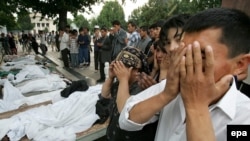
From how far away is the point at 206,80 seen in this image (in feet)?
2.36

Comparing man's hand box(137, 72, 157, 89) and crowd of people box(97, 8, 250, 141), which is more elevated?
crowd of people box(97, 8, 250, 141)

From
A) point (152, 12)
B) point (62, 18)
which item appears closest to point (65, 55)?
point (62, 18)

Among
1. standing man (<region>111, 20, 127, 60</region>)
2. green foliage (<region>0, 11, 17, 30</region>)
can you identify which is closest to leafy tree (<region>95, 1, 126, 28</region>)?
green foliage (<region>0, 11, 17, 30</region>)

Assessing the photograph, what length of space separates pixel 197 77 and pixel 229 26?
0.29 meters

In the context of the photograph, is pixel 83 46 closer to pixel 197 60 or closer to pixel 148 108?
pixel 148 108

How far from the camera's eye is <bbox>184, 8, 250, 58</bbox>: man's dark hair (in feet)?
2.82

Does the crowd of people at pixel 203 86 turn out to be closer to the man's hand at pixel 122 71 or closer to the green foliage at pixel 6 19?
the man's hand at pixel 122 71

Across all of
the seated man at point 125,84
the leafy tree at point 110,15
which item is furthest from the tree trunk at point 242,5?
the leafy tree at point 110,15

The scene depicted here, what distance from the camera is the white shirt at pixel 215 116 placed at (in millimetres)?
811

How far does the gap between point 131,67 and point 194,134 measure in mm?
892

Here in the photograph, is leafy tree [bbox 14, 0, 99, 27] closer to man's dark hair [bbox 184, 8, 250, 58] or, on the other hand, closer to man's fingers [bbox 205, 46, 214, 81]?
man's dark hair [bbox 184, 8, 250, 58]

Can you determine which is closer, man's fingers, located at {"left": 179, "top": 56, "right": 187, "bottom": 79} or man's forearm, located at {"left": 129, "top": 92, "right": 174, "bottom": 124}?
man's fingers, located at {"left": 179, "top": 56, "right": 187, "bottom": 79}

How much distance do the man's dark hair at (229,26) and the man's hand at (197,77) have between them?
6.6 inches

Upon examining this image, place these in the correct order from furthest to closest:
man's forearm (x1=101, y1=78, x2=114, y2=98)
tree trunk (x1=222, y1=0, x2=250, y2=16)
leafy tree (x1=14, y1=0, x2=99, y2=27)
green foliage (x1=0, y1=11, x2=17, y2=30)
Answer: green foliage (x1=0, y1=11, x2=17, y2=30) < leafy tree (x1=14, y1=0, x2=99, y2=27) < tree trunk (x1=222, y1=0, x2=250, y2=16) < man's forearm (x1=101, y1=78, x2=114, y2=98)
